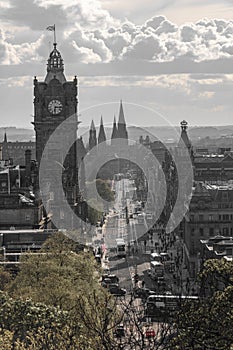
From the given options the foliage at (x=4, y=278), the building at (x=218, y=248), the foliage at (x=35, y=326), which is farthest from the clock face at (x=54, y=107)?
the foliage at (x=35, y=326)

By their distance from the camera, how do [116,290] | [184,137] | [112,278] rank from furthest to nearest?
[184,137]
[112,278]
[116,290]

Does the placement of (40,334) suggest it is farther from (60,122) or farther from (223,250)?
(60,122)

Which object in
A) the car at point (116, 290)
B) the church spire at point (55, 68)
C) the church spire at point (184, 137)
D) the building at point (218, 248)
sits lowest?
the car at point (116, 290)

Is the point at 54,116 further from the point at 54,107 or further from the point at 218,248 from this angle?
the point at 218,248

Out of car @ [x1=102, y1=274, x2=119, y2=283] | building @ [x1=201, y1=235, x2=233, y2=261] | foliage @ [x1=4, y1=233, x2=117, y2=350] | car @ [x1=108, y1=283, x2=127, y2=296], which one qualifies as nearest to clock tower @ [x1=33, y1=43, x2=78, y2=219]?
car @ [x1=102, y1=274, x2=119, y2=283]

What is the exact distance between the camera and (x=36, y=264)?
71.9 m

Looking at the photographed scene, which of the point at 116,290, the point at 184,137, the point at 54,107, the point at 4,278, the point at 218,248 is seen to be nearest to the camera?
the point at 4,278

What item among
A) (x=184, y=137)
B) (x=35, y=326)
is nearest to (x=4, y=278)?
(x=35, y=326)

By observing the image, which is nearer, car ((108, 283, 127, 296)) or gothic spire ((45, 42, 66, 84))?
car ((108, 283, 127, 296))

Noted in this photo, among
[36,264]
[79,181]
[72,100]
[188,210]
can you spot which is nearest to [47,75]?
[72,100]

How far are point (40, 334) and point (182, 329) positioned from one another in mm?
9974

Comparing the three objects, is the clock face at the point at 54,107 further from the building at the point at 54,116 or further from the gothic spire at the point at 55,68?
the gothic spire at the point at 55,68

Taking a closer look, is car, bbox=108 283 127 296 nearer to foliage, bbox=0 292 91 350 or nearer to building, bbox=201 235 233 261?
building, bbox=201 235 233 261

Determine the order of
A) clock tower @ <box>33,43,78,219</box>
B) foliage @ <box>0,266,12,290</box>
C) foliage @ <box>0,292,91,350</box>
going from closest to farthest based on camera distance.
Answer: foliage @ <box>0,292,91,350</box> < foliage @ <box>0,266,12,290</box> < clock tower @ <box>33,43,78,219</box>
